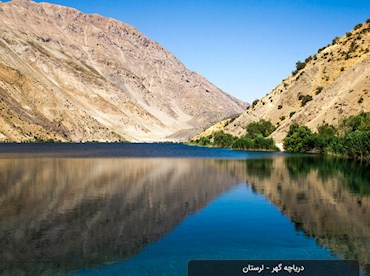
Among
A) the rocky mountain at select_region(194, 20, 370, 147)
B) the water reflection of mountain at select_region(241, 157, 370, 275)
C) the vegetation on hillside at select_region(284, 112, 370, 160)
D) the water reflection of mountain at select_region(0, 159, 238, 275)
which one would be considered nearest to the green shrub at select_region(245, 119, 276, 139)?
the rocky mountain at select_region(194, 20, 370, 147)

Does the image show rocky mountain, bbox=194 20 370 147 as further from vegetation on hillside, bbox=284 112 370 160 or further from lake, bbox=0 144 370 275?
lake, bbox=0 144 370 275

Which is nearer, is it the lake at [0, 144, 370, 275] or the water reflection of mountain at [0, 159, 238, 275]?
the lake at [0, 144, 370, 275]

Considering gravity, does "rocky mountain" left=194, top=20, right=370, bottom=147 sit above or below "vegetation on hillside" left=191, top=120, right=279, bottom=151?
above

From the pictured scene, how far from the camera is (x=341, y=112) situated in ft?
304

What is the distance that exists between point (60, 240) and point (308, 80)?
111 metres

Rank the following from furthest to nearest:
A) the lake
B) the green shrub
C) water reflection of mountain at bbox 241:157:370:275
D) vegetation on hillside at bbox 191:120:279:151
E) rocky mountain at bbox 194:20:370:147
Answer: the green shrub, vegetation on hillside at bbox 191:120:279:151, rocky mountain at bbox 194:20:370:147, water reflection of mountain at bbox 241:157:370:275, the lake

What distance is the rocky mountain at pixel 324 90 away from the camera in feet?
309

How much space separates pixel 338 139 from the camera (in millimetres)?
78625

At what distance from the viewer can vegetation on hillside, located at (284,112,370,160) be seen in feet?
221
